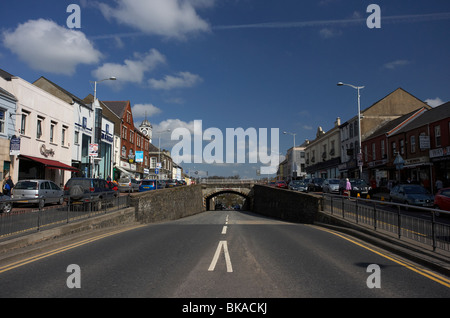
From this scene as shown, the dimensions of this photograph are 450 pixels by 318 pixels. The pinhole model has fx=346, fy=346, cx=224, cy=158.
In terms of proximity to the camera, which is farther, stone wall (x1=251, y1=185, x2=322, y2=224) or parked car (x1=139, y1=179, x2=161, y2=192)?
parked car (x1=139, y1=179, x2=161, y2=192)

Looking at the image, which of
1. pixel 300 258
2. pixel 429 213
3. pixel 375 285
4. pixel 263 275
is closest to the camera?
pixel 375 285

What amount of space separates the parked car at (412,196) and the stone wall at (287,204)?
236 inches

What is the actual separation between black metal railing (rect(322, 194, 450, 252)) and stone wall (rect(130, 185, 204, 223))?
1204 cm

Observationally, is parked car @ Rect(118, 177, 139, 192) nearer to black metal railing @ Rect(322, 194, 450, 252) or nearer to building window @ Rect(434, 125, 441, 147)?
black metal railing @ Rect(322, 194, 450, 252)

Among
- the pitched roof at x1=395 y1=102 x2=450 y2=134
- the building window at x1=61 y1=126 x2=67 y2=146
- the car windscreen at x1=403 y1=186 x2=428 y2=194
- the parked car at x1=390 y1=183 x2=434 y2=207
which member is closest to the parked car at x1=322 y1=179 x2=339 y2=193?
the pitched roof at x1=395 y1=102 x2=450 y2=134

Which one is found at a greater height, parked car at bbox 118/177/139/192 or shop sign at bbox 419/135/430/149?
shop sign at bbox 419/135/430/149

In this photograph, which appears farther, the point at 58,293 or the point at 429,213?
the point at 429,213

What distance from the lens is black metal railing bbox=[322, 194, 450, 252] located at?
28.1ft

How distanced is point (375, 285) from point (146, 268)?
14.4 ft

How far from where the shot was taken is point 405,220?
1014 cm
